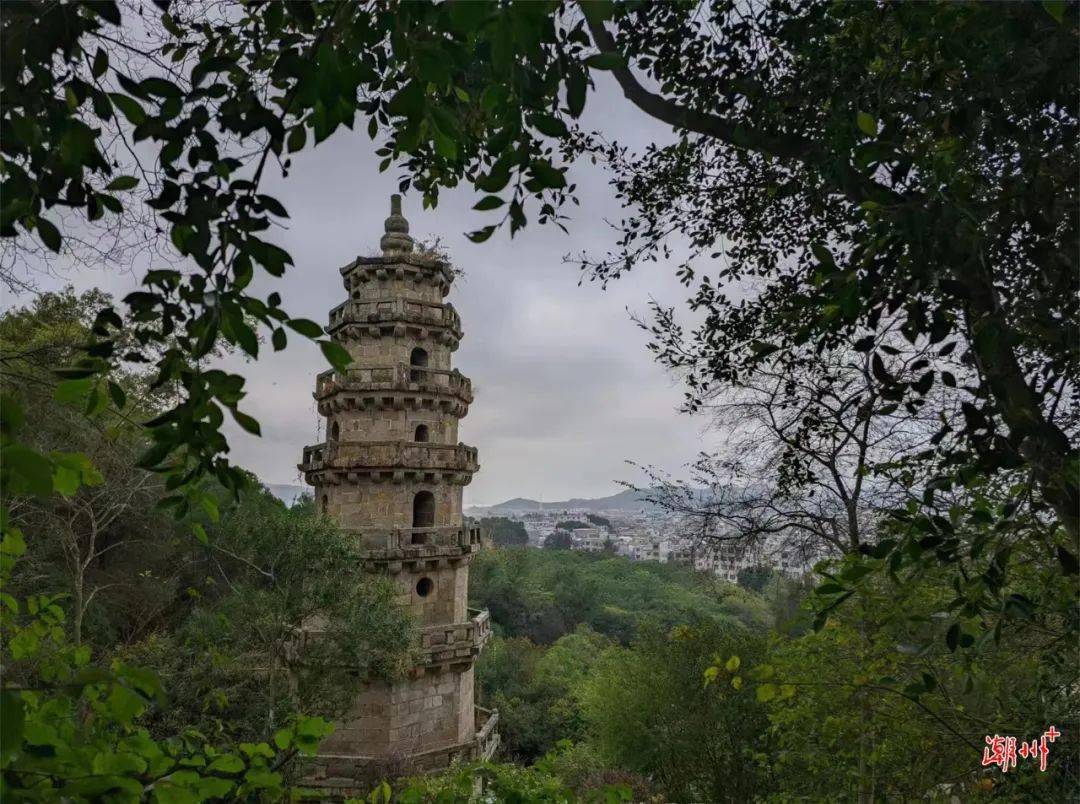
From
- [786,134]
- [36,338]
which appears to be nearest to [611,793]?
[786,134]

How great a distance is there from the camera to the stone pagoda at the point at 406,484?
14.7 metres

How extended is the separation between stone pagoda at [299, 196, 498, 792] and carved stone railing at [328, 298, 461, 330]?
3cm

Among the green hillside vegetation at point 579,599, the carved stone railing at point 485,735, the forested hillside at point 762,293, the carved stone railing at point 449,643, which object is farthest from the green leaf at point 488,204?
the green hillside vegetation at point 579,599

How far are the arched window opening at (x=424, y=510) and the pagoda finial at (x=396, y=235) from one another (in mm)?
6361

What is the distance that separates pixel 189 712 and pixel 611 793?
1165 centimetres

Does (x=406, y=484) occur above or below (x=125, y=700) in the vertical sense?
above

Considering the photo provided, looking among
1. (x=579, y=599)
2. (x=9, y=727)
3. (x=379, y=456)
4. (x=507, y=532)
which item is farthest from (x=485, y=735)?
(x=507, y=532)

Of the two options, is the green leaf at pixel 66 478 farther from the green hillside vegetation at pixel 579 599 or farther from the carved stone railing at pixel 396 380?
the green hillside vegetation at pixel 579 599

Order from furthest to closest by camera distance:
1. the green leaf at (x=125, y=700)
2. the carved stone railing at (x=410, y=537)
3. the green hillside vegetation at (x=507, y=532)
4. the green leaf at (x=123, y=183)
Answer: the green hillside vegetation at (x=507, y=532) < the carved stone railing at (x=410, y=537) < the green leaf at (x=123, y=183) < the green leaf at (x=125, y=700)

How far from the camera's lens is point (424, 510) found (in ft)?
54.6

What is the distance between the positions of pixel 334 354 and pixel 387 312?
49.5 ft

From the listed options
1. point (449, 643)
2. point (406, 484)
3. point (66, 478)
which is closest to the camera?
point (66, 478)

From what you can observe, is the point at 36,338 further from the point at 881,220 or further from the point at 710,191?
the point at 881,220

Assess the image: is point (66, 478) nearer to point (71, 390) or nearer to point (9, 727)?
point (71, 390)
